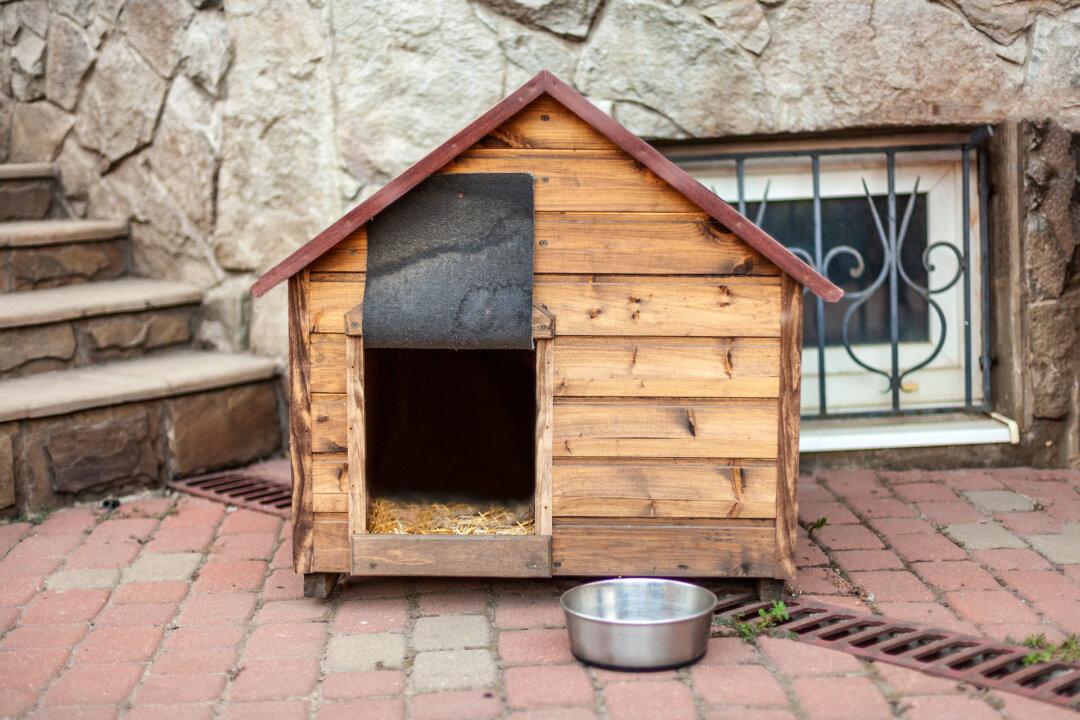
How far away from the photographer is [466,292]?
10.4ft

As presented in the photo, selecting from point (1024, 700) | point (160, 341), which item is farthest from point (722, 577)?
point (160, 341)

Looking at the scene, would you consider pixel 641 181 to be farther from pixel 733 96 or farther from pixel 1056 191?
pixel 1056 191

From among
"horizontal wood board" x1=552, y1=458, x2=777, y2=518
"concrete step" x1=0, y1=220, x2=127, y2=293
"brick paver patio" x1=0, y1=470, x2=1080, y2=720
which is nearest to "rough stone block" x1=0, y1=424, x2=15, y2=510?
"brick paver patio" x1=0, y1=470, x2=1080, y2=720

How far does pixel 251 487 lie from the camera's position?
14.5 ft

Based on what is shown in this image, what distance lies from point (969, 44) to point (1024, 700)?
2.51m

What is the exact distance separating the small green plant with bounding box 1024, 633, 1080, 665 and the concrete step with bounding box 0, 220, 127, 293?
3769 mm

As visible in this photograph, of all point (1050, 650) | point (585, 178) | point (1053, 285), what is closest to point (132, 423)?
point (585, 178)

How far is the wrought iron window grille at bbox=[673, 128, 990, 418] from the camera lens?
4.65 metres

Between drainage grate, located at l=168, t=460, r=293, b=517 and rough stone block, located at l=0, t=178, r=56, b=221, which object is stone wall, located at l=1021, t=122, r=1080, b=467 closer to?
drainage grate, located at l=168, t=460, r=293, b=517

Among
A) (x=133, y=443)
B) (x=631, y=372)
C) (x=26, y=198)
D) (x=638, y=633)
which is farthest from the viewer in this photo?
(x=26, y=198)

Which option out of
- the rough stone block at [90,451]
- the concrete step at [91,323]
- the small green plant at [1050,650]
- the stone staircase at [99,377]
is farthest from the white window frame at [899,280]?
the rough stone block at [90,451]

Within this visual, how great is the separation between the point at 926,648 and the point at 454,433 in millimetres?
1724

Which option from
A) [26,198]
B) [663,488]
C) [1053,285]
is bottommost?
[663,488]

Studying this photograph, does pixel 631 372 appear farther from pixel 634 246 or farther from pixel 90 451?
pixel 90 451
